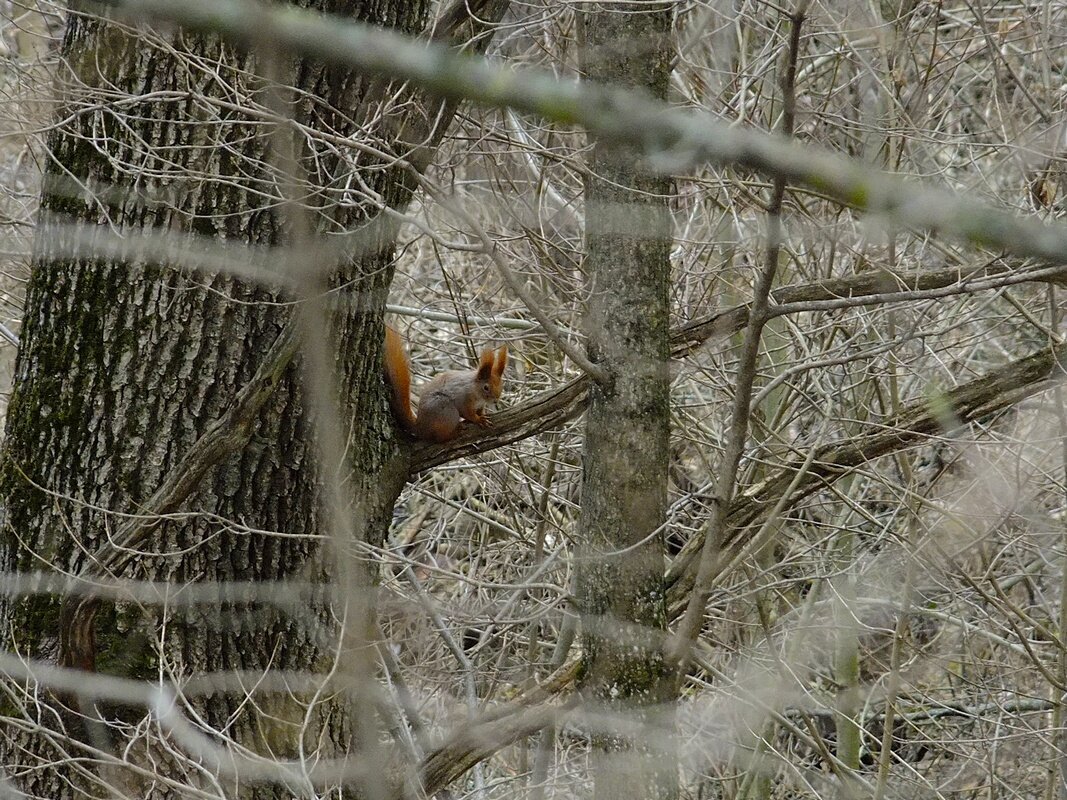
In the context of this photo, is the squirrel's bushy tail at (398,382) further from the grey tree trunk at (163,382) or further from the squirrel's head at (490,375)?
the squirrel's head at (490,375)

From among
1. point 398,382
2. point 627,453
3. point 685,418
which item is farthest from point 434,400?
point 685,418

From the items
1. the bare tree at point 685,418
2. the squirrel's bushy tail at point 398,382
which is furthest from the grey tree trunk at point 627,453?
the squirrel's bushy tail at point 398,382

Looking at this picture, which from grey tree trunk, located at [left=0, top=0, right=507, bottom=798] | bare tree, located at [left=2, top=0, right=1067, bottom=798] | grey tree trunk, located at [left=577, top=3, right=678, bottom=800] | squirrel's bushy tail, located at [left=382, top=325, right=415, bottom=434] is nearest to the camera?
bare tree, located at [left=2, top=0, right=1067, bottom=798]

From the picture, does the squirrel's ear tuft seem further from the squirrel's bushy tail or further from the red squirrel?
the squirrel's bushy tail

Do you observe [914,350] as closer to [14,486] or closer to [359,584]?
[359,584]

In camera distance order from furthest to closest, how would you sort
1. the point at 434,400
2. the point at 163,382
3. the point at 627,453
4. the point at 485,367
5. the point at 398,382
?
the point at 485,367 → the point at 434,400 → the point at 398,382 → the point at 627,453 → the point at 163,382

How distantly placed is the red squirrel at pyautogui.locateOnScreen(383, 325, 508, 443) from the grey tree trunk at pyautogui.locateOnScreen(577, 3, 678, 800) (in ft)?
1.75

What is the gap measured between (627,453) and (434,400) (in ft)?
2.81

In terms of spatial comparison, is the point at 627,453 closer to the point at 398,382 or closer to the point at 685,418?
the point at 398,382

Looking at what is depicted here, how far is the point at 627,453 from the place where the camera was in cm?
326

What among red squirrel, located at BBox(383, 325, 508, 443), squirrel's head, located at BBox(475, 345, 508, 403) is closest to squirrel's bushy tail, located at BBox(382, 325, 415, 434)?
red squirrel, located at BBox(383, 325, 508, 443)

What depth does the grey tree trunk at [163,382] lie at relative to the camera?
9.94ft

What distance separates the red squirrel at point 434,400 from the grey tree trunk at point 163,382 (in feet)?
1.18

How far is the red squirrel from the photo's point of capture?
3.60m
